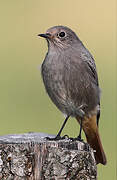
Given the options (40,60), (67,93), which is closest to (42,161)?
(67,93)

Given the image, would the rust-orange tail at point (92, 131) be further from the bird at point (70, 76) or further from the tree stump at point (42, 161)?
the tree stump at point (42, 161)

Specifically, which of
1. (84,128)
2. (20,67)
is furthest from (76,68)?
(20,67)

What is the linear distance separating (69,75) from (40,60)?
3.99 metres

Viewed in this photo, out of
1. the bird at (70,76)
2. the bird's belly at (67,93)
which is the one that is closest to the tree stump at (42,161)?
the bird at (70,76)

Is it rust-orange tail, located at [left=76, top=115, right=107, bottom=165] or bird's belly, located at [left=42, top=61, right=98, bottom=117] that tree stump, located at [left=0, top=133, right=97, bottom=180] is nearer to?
bird's belly, located at [left=42, top=61, right=98, bottom=117]

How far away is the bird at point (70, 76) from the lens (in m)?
7.47

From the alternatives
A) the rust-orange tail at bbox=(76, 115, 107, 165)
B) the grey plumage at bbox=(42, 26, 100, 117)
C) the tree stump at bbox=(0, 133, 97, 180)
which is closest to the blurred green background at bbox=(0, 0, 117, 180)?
the grey plumage at bbox=(42, 26, 100, 117)

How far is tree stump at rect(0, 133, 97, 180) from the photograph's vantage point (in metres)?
5.58

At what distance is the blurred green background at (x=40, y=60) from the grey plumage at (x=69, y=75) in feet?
1.38

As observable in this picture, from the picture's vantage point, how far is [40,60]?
1141 cm

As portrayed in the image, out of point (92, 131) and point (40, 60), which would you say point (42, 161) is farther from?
point (40, 60)

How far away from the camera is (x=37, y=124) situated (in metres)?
9.68

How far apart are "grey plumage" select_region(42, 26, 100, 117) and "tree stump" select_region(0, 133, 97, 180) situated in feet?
5.73

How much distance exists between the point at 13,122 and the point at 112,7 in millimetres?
5107
